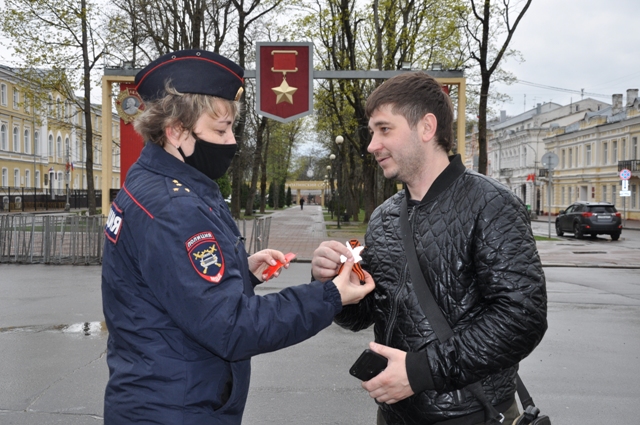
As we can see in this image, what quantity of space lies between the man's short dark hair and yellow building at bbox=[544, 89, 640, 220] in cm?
4697

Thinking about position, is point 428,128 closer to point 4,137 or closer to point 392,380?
point 392,380

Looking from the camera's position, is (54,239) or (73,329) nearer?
(73,329)

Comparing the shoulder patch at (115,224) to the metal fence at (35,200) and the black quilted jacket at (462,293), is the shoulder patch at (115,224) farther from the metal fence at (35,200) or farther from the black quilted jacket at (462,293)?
the metal fence at (35,200)

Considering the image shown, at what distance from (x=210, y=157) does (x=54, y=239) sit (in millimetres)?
14496

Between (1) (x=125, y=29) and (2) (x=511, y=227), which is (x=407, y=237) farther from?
(1) (x=125, y=29)

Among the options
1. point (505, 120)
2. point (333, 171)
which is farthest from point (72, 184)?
point (505, 120)

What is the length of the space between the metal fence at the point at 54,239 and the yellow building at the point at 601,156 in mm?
39851

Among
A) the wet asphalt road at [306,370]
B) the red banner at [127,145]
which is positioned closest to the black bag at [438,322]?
the wet asphalt road at [306,370]

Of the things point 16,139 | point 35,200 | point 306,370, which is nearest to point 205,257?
point 306,370

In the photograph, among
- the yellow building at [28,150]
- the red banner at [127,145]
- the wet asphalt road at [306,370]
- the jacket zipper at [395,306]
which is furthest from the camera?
the yellow building at [28,150]

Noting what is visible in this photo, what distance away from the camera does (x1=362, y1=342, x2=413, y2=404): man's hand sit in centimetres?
197

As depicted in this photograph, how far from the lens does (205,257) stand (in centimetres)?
178

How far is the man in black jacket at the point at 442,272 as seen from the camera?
194 cm

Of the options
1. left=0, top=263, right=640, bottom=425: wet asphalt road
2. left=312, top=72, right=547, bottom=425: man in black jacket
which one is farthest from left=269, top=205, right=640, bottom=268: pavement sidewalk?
left=312, top=72, right=547, bottom=425: man in black jacket
